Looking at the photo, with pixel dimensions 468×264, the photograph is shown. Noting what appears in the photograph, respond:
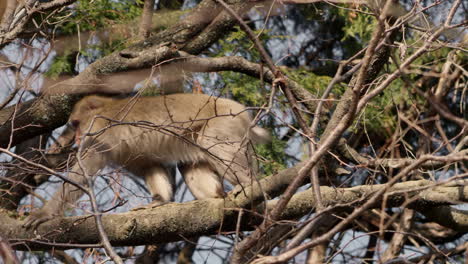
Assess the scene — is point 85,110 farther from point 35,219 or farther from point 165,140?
point 35,219

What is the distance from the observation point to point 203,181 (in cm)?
657

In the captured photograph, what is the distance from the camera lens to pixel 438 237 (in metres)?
8.95

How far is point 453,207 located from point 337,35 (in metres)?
5.18

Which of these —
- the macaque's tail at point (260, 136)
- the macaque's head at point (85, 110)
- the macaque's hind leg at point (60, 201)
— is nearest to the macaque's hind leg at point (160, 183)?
the macaque's hind leg at point (60, 201)

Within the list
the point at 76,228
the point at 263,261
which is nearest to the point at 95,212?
the point at 263,261

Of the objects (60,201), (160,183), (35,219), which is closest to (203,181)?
(160,183)

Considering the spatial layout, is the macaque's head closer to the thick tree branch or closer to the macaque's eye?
the macaque's eye

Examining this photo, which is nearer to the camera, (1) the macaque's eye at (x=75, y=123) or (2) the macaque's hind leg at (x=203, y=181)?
(2) the macaque's hind leg at (x=203, y=181)

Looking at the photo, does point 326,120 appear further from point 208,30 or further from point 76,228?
point 76,228

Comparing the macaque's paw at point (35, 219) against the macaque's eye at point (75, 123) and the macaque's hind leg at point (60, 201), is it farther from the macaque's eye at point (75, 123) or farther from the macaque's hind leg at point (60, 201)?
the macaque's eye at point (75, 123)

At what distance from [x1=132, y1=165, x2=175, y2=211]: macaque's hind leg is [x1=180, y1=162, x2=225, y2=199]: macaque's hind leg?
256 millimetres

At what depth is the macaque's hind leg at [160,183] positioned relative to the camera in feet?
22.3

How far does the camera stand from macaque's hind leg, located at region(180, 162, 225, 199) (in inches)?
256

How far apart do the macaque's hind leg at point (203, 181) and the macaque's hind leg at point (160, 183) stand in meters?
0.26
